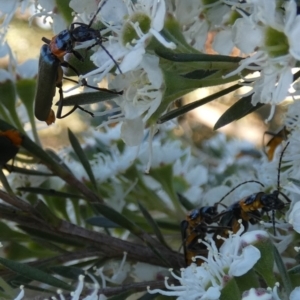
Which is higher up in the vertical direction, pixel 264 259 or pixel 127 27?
pixel 127 27

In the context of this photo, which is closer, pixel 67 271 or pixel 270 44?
pixel 270 44

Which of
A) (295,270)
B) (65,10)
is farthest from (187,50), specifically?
(295,270)

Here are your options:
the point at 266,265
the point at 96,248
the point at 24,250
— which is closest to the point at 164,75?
the point at 266,265

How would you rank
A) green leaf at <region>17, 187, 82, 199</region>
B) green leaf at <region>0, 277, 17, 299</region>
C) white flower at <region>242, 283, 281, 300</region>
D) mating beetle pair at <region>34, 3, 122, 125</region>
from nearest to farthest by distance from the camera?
1. white flower at <region>242, 283, 281, 300</region>
2. green leaf at <region>0, 277, 17, 299</region>
3. mating beetle pair at <region>34, 3, 122, 125</region>
4. green leaf at <region>17, 187, 82, 199</region>

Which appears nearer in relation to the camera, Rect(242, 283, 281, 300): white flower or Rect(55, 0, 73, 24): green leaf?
Rect(242, 283, 281, 300): white flower

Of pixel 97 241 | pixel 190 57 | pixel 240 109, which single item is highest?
pixel 190 57

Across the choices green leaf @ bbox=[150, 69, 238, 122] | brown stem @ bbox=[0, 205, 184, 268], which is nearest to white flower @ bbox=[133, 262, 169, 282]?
brown stem @ bbox=[0, 205, 184, 268]

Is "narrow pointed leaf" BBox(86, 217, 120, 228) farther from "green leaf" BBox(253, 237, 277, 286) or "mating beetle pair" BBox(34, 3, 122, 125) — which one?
"green leaf" BBox(253, 237, 277, 286)

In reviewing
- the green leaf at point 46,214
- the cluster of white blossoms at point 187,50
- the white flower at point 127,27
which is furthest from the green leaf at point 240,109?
the green leaf at point 46,214

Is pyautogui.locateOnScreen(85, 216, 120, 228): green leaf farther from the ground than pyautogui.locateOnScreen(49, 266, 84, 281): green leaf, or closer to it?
closer to it

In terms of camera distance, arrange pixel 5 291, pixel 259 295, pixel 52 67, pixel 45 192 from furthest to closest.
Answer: pixel 45 192 → pixel 52 67 → pixel 5 291 → pixel 259 295

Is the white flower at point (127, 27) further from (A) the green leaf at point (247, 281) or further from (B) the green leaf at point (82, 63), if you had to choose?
(A) the green leaf at point (247, 281)

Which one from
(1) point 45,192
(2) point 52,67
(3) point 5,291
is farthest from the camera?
(1) point 45,192

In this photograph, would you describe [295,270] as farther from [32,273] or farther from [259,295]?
[32,273]
